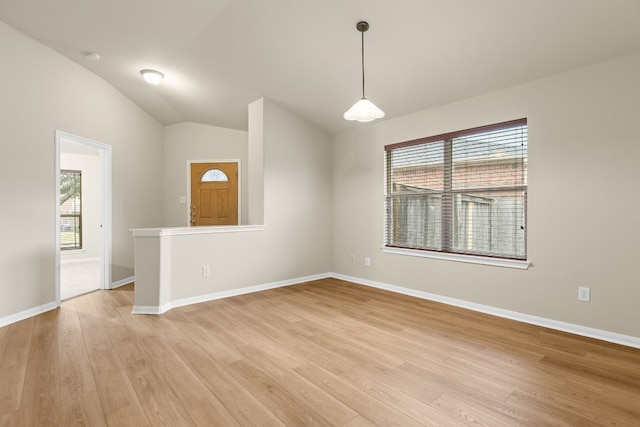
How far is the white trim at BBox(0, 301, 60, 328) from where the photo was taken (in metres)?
3.21

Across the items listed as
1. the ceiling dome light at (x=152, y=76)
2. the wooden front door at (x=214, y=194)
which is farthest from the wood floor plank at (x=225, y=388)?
the wooden front door at (x=214, y=194)

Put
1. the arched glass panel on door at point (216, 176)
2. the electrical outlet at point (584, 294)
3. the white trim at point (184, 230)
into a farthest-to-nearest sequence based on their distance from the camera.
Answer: the arched glass panel on door at point (216, 176)
the white trim at point (184, 230)
the electrical outlet at point (584, 294)

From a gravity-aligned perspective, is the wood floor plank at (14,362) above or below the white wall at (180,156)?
below

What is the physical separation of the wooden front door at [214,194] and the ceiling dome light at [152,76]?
2289 mm

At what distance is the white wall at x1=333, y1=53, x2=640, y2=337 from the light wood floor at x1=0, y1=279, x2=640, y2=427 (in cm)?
32

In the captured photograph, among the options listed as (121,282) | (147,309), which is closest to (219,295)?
(147,309)

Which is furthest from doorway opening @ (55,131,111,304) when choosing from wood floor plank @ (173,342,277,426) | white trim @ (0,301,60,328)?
wood floor plank @ (173,342,277,426)

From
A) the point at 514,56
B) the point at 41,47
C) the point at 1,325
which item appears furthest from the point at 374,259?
the point at 41,47

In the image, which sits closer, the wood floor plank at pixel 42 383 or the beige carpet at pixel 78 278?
the wood floor plank at pixel 42 383

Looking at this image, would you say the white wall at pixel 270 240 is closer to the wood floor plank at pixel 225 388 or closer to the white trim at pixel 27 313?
the white trim at pixel 27 313

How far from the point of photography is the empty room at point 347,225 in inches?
82.5

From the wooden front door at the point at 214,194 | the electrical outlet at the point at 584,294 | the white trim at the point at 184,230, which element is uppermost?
the wooden front door at the point at 214,194

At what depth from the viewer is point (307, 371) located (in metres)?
2.29

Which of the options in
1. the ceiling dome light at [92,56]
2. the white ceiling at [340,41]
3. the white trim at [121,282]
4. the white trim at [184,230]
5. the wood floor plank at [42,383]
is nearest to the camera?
the wood floor plank at [42,383]
